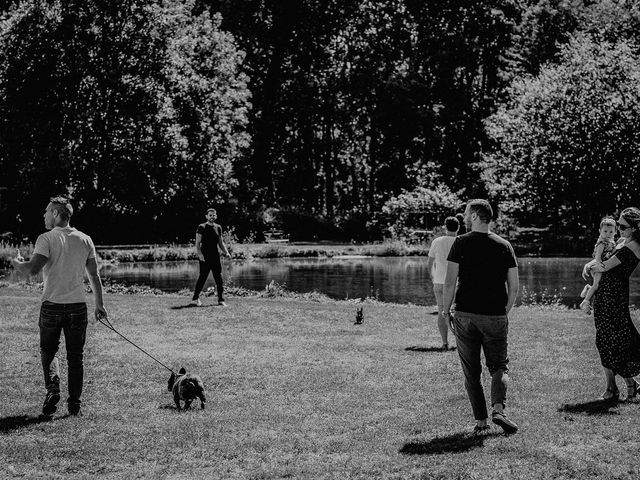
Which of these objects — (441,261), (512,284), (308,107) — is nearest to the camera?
(512,284)

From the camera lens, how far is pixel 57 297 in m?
7.97

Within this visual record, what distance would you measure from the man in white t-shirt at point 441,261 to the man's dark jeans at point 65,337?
577 cm

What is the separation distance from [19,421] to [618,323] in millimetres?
5975

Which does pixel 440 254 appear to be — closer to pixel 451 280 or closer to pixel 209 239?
pixel 451 280

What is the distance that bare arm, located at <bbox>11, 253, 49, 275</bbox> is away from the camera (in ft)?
25.0

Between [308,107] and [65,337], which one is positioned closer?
[65,337]

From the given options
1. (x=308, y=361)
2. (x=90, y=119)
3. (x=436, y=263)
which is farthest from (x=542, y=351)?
(x=90, y=119)

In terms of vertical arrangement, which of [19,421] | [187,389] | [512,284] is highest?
[512,284]

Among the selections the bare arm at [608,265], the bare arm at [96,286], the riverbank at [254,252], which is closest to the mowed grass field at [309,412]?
the bare arm at [96,286]

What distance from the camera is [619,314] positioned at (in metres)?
8.69

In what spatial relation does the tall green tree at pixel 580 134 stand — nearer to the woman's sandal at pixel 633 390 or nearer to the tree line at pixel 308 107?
the tree line at pixel 308 107

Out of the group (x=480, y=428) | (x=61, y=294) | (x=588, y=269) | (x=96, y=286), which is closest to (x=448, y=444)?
(x=480, y=428)

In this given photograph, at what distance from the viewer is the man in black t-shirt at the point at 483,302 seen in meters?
7.30

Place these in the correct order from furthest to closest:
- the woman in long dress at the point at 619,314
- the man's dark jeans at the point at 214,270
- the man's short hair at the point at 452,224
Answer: the man's dark jeans at the point at 214,270, the man's short hair at the point at 452,224, the woman in long dress at the point at 619,314
